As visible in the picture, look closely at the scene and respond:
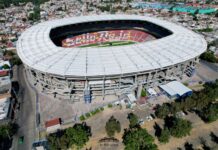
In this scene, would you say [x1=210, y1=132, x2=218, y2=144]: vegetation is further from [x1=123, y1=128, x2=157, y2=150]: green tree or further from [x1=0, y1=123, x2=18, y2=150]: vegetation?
[x1=0, y1=123, x2=18, y2=150]: vegetation

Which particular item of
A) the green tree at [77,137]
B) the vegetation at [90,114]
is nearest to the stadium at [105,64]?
the vegetation at [90,114]

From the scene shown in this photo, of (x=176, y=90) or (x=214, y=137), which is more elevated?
(x=176, y=90)

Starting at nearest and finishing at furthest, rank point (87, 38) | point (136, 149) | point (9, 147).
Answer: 1. point (136, 149)
2. point (9, 147)
3. point (87, 38)

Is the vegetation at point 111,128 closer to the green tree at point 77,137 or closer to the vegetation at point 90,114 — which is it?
the green tree at point 77,137

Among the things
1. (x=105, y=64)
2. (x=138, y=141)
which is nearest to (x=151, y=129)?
(x=138, y=141)

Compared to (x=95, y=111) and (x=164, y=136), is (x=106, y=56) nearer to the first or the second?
(x=95, y=111)

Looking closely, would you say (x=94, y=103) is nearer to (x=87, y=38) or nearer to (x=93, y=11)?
(x=87, y=38)

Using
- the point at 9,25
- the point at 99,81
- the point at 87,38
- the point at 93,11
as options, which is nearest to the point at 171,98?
the point at 99,81
